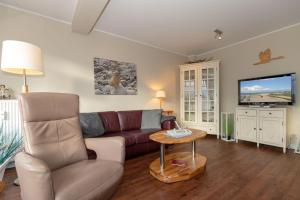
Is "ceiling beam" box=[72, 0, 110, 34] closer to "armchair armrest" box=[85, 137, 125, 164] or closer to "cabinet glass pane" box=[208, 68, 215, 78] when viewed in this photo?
"armchair armrest" box=[85, 137, 125, 164]

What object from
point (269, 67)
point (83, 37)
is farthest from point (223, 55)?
point (83, 37)

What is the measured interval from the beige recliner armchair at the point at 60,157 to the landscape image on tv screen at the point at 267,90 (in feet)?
10.6

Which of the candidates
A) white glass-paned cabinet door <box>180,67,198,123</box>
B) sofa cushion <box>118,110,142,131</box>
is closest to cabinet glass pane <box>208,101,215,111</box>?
white glass-paned cabinet door <box>180,67,198,123</box>

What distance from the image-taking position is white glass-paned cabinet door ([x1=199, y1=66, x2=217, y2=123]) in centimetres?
419

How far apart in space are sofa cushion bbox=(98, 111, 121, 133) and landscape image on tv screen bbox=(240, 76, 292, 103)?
287 cm

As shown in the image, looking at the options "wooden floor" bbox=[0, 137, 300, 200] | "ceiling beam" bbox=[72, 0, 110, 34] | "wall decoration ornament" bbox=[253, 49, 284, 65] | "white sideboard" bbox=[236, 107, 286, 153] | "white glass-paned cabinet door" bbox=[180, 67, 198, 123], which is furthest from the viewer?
"white glass-paned cabinet door" bbox=[180, 67, 198, 123]

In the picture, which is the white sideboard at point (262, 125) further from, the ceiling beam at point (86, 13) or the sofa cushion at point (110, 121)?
the ceiling beam at point (86, 13)

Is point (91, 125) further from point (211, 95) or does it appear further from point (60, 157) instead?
point (211, 95)

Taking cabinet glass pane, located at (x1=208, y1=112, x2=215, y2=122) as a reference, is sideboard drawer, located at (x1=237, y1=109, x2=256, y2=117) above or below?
above

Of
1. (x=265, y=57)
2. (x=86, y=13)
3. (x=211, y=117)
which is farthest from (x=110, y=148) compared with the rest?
(x=265, y=57)

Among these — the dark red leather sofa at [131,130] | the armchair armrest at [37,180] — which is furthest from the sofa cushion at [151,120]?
the armchair armrest at [37,180]

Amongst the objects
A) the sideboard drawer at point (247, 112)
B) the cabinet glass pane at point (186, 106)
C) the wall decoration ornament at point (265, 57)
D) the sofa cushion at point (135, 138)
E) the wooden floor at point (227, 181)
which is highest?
the wall decoration ornament at point (265, 57)

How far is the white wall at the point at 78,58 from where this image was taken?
8.21 feet

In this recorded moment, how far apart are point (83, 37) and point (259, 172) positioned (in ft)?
11.7
